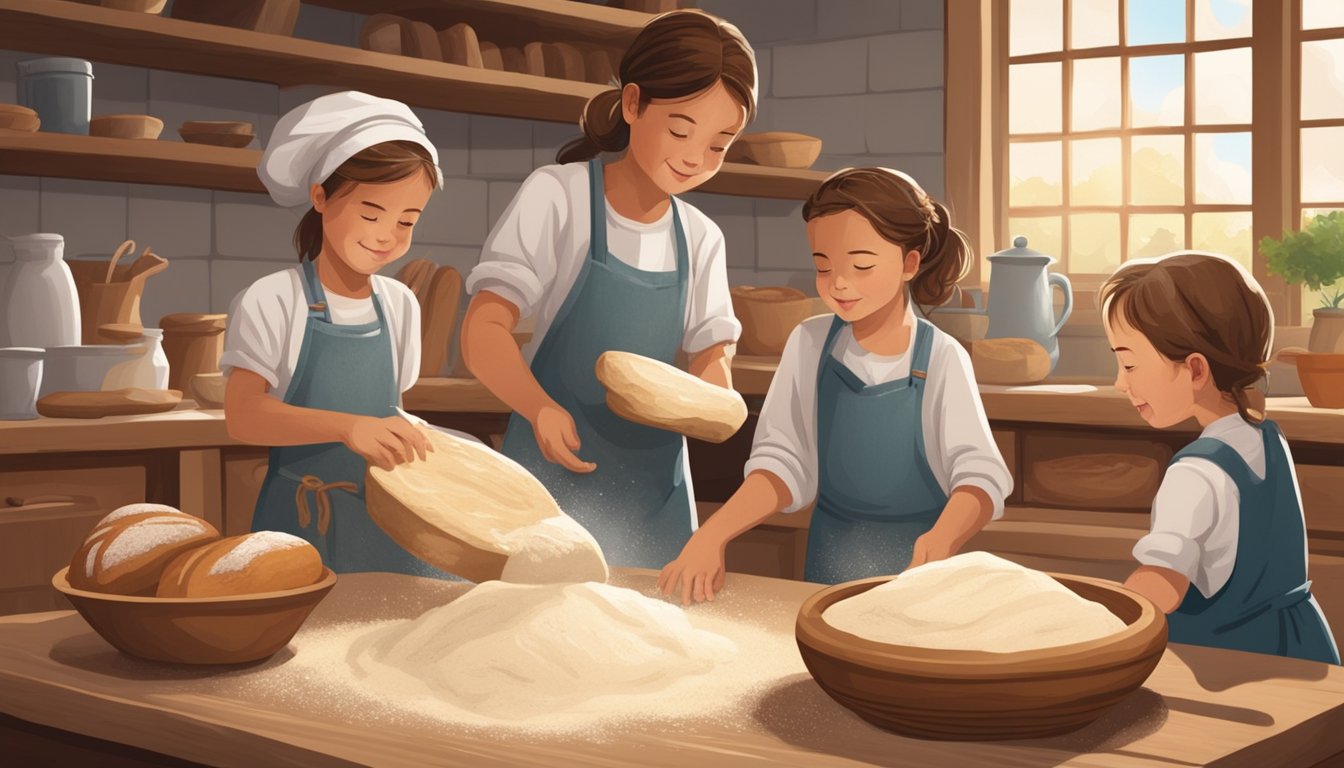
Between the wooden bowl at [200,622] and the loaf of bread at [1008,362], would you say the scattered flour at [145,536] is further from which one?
the loaf of bread at [1008,362]

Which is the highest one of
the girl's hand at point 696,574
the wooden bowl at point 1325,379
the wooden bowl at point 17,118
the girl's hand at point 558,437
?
the wooden bowl at point 17,118

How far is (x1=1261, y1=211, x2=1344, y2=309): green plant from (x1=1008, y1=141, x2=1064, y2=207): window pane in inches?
31.8

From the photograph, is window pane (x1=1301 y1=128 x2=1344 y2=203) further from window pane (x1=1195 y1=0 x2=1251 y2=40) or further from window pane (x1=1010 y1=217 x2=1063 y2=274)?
window pane (x1=1010 y1=217 x2=1063 y2=274)

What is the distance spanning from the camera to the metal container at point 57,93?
9.12ft

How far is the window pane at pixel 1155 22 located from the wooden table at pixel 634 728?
2.80 metres

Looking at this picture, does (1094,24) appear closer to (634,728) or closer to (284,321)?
(284,321)

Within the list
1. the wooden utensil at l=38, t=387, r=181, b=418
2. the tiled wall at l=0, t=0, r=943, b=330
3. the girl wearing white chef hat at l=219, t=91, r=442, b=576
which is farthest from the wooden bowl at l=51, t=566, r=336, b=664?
the tiled wall at l=0, t=0, r=943, b=330

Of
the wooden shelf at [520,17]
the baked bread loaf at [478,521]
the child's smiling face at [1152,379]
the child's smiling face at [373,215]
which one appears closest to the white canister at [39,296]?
the wooden shelf at [520,17]

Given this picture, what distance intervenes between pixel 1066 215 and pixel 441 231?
164 cm

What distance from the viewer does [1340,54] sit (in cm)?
345

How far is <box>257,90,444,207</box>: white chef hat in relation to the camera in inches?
69.5

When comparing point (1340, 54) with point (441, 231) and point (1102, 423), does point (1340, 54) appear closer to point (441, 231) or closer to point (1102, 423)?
point (1102, 423)

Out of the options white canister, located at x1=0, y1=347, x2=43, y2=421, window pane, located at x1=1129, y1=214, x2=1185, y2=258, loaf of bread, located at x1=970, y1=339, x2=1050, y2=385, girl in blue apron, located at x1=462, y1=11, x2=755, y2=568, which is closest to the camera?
girl in blue apron, located at x1=462, y1=11, x2=755, y2=568

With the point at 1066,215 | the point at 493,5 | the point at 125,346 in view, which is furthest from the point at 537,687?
the point at 1066,215
